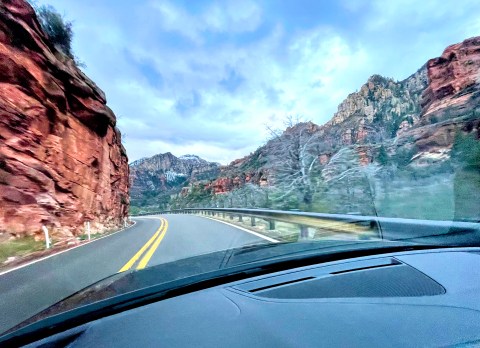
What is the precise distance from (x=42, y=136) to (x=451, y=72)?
5335 cm

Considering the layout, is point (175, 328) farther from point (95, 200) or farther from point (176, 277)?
point (95, 200)

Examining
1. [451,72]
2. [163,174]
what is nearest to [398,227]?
[451,72]

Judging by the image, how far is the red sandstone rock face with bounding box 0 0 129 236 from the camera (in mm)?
11531

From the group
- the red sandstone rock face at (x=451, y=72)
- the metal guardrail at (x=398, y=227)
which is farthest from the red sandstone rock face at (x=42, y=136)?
the red sandstone rock face at (x=451, y=72)

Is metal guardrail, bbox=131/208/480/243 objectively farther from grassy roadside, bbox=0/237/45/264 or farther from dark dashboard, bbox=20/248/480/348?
grassy roadside, bbox=0/237/45/264

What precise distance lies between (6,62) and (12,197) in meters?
5.48

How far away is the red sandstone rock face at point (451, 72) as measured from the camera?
42062 mm

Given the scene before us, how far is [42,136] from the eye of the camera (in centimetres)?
1342

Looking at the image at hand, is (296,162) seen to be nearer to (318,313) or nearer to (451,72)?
(318,313)

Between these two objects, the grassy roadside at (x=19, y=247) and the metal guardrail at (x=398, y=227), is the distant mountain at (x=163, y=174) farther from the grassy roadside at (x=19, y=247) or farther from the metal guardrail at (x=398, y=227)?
the metal guardrail at (x=398, y=227)

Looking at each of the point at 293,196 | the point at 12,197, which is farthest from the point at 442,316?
the point at 293,196

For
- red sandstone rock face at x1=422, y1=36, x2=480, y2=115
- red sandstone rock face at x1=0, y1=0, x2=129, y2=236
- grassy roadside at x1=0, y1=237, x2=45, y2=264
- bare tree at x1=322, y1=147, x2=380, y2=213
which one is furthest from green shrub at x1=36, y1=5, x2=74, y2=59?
red sandstone rock face at x1=422, y1=36, x2=480, y2=115

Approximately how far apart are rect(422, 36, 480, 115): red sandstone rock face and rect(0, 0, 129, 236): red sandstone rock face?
42.4 m

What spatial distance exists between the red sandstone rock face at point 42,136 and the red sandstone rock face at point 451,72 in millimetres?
42416
